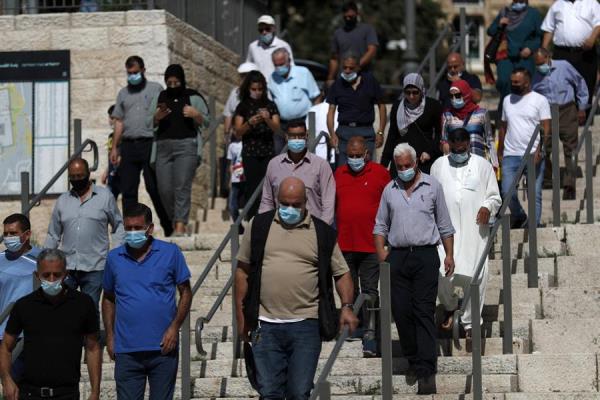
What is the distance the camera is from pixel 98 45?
66.4 feet

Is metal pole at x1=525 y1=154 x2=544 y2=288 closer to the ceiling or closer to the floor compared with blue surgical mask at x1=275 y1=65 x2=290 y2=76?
closer to the floor

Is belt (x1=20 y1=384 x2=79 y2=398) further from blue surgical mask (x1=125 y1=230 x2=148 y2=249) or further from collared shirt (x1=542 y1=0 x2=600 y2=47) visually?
collared shirt (x1=542 y1=0 x2=600 y2=47)

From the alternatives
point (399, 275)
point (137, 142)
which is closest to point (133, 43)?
point (137, 142)

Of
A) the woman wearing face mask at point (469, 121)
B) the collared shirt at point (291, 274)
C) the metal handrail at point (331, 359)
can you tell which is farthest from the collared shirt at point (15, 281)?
the woman wearing face mask at point (469, 121)

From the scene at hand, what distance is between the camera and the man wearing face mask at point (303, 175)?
1467 cm

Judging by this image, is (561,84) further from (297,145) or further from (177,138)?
(297,145)

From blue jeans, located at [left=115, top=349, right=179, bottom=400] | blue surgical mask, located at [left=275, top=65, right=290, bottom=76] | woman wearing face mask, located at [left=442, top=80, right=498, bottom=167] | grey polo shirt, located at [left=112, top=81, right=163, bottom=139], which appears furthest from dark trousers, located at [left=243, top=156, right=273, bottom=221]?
blue jeans, located at [left=115, top=349, right=179, bottom=400]

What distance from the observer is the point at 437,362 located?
14070 mm

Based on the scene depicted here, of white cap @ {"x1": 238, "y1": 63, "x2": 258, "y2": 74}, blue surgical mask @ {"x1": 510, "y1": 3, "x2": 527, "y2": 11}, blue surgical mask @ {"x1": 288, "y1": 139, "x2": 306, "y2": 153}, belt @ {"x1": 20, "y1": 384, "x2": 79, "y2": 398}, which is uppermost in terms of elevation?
blue surgical mask @ {"x1": 510, "y1": 3, "x2": 527, "y2": 11}

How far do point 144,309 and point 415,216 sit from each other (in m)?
2.40

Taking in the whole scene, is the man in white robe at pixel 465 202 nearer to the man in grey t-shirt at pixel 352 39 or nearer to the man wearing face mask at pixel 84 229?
the man wearing face mask at pixel 84 229

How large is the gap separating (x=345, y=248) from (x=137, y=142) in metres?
4.11

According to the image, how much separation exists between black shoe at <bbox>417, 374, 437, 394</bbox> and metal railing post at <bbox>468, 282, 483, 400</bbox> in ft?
1.13

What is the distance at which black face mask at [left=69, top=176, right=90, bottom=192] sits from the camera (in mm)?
15008
